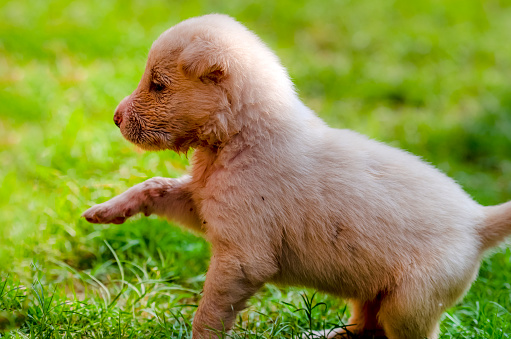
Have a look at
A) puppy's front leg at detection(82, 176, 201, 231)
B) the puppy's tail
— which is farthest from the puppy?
puppy's front leg at detection(82, 176, 201, 231)

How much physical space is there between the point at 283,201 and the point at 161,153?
256 centimetres

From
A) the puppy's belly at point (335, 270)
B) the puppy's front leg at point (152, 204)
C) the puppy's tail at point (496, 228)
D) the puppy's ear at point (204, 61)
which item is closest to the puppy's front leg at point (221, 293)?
the puppy's belly at point (335, 270)

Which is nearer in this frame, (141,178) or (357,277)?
(357,277)

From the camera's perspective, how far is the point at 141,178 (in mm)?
4992

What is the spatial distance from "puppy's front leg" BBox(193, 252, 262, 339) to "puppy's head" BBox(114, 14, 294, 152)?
2.14 feet

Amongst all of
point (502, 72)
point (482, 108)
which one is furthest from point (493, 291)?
point (502, 72)

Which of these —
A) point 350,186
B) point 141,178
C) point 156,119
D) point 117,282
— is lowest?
point 117,282

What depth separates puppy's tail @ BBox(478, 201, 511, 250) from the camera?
334 cm

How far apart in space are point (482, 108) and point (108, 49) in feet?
14.9

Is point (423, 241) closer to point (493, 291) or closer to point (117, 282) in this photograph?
point (493, 291)

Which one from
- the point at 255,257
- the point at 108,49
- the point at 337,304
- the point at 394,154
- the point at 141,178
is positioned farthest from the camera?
the point at 108,49

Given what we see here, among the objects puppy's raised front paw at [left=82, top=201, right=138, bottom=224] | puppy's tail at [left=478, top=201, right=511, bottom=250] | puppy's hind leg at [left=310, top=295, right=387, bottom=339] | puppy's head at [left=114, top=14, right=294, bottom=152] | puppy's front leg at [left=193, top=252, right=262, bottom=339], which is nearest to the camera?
puppy's front leg at [left=193, top=252, right=262, bottom=339]

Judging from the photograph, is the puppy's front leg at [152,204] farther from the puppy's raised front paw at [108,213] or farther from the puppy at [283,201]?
the puppy at [283,201]

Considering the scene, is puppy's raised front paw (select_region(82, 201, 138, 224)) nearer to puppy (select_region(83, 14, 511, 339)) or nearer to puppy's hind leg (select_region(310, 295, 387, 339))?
Result: puppy (select_region(83, 14, 511, 339))
